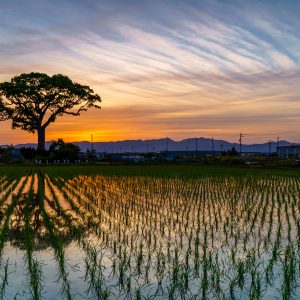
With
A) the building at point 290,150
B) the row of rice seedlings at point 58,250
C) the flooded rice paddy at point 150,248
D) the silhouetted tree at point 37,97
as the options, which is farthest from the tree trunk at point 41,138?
the building at point 290,150

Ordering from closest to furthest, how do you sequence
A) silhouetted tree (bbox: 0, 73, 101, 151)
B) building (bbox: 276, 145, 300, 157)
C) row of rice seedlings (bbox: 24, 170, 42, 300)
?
row of rice seedlings (bbox: 24, 170, 42, 300), silhouetted tree (bbox: 0, 73, 101, 151), building (bbox: 276, 145, 300, 157)

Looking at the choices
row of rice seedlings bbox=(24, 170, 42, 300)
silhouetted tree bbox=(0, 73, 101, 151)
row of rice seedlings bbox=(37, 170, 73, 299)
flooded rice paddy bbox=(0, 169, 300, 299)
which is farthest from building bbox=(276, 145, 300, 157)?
row of rice seedlings bbox=(24, 170, 42, 300)

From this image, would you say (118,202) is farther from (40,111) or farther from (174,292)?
(40,111)

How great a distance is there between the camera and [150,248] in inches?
279

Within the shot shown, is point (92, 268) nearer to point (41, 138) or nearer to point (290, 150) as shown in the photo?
point (41, 138)

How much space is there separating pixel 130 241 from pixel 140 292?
8.87 feet

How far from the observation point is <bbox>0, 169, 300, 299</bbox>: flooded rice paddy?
5098 mm

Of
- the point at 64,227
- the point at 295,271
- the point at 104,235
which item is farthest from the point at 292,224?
the point at 64,227

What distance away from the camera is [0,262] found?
249 inches

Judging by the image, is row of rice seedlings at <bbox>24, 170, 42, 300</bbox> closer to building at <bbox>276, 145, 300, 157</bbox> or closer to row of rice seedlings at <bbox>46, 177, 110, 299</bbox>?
row of rice seedlings at <bbox>46, 177, 110, 299</bbox>

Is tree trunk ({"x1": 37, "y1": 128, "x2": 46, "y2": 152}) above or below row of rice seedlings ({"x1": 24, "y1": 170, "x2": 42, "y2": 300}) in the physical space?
above

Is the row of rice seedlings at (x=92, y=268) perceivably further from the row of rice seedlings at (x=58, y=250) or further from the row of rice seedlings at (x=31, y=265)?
the row of rice seedlings at (x=31, y=265)

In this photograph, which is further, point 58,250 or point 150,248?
point 150,248

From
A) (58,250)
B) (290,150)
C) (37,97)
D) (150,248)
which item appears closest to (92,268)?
(58,250)
